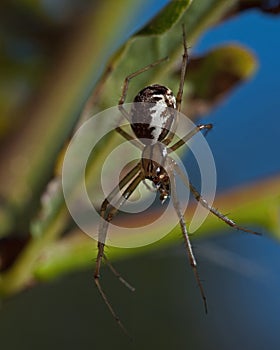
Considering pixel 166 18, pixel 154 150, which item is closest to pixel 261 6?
pixel 166 18

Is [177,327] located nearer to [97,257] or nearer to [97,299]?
[97,299]

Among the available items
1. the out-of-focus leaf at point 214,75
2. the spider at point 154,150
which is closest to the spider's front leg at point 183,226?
the spider at point 154,150

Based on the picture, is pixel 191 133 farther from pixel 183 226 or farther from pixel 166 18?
pixel 166 18

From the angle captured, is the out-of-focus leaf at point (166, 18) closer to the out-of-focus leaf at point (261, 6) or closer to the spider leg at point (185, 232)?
the out-of-focus leaf at point (261, 6)

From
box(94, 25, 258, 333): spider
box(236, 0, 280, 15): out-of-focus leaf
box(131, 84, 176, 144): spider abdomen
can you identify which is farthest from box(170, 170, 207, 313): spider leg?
box(236, 0, 280, 15): out-of-focus leaf

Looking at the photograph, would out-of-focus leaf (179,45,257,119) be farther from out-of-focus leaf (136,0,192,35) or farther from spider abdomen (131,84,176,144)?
out-of-focus leaf (136,0,192,35)

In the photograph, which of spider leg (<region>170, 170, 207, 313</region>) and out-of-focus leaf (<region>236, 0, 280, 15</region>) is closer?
out-of-focus leaf (<region>236, 0, 280, 15</region>)
